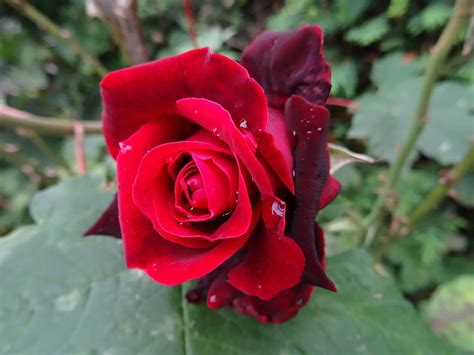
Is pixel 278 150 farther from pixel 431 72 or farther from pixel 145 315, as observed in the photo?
pixel 431 72

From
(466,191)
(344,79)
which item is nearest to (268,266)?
(466,191)

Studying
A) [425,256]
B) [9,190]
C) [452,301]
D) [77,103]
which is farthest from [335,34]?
[9,190]

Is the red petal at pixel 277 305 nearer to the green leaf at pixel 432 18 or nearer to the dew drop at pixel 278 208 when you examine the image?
the dew drop at pixel 278 208

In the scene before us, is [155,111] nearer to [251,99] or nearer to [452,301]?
[251,99]

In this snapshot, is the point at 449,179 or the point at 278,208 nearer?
the point at 278,208

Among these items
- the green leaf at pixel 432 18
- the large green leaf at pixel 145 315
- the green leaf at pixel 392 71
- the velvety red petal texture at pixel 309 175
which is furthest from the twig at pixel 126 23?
the green leaf at pixel 432 18

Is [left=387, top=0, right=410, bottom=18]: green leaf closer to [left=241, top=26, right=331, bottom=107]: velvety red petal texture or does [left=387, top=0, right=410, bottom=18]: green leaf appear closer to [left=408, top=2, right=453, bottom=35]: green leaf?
[left=408, top=2, right=453, bottom=35]: green leaf
